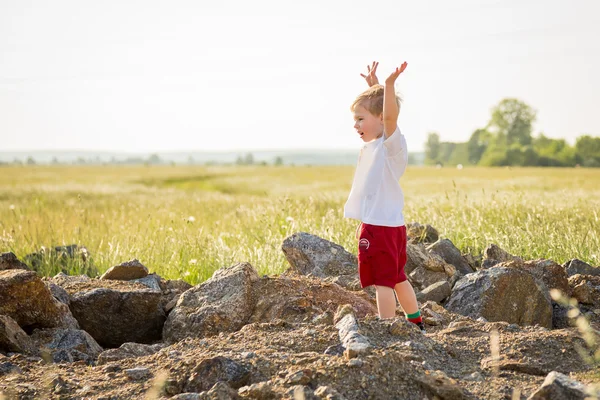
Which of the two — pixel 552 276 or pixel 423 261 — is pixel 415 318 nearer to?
pixel 423 261

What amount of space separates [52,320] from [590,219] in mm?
6182

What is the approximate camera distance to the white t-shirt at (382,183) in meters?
4.16

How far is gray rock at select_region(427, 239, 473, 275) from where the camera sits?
561cm

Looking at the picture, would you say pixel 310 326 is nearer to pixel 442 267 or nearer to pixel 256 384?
pixel 256 384

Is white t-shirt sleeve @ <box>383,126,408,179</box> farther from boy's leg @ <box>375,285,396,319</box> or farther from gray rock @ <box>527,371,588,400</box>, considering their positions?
gray rock @ <box>527,371,588,400</box>

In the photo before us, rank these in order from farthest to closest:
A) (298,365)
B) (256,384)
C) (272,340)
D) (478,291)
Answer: (478,291) → (272,340) → (298,365) → (256,384)

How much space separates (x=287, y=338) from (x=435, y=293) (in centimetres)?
187

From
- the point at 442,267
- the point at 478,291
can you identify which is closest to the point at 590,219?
the point at 442,267

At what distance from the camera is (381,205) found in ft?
13.8

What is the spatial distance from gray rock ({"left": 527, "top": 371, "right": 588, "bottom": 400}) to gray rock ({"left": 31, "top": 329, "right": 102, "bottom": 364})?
2.38 meters

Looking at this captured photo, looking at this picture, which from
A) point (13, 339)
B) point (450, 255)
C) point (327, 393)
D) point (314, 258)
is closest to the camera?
point (327, 393)

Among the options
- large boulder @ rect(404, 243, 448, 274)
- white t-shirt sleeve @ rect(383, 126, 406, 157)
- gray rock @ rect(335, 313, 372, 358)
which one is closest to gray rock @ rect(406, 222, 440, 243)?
large boulder @ rect(404, 243, 448, 274)

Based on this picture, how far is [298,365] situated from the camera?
283 cm

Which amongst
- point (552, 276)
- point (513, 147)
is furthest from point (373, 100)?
point (513, 147)
